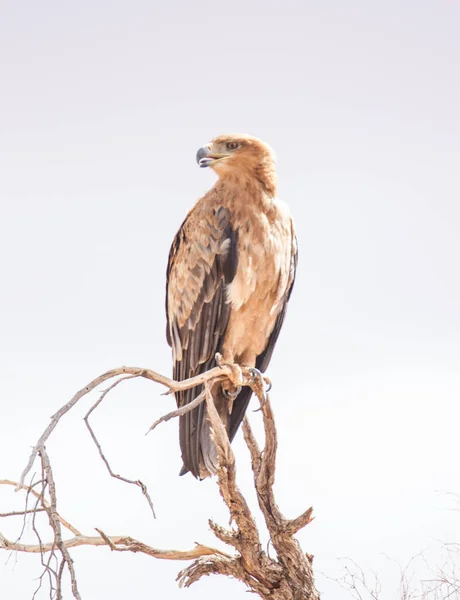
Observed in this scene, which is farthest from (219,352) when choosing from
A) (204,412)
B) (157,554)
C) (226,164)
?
(157,554)

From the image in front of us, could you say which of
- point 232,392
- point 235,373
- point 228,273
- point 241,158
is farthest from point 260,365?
point 241,158

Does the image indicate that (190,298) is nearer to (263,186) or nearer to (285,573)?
(263,186)

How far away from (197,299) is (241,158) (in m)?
1.09

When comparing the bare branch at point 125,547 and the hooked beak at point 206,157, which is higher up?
the hooked beak at point 206,157

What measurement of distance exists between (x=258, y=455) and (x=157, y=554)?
1.16 meters

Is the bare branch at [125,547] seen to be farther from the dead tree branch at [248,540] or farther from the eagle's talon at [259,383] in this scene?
the eagle's talon at [259,383]

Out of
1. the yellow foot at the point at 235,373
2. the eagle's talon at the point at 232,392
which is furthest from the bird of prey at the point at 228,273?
the yellow foot at the point at 235,373

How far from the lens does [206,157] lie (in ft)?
19.6

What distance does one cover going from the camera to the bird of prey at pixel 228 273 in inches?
228

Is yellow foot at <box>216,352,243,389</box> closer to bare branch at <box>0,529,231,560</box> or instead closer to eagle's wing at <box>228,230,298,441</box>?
eagle's wing at <box>228,230,298,441</box>

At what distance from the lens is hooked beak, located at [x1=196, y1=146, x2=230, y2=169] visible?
19.5 feet

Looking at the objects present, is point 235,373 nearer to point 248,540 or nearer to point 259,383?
point 259,383

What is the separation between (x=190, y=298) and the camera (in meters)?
6.09

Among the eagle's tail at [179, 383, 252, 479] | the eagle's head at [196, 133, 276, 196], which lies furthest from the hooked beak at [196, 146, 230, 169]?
the eagle's tail at [179, 383, 252, 479]
